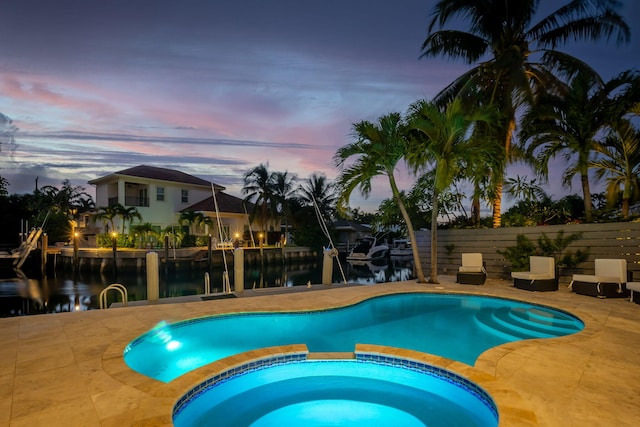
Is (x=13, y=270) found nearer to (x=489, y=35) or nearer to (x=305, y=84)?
(x=305, y=84)

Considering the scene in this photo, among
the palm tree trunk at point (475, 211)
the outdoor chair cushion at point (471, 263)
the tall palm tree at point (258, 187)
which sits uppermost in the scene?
the tall palm tree at point (258, 187)

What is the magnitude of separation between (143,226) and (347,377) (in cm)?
2391

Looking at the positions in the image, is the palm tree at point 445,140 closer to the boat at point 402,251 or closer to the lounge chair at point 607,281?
the lounge chair at point 607,281

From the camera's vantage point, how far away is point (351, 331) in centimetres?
610

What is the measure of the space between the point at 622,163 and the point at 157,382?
41.7 feet

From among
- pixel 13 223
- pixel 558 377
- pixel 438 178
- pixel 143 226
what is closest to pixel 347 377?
pixel 558 377

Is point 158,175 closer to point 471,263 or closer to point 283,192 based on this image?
point 283,192

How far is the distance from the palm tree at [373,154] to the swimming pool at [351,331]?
3289mm

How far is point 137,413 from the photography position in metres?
2.70

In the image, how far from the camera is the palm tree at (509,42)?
11070mm

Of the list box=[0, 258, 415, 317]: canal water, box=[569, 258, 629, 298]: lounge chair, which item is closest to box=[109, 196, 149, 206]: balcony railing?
box=[0, 258, 415, 317]: canal water

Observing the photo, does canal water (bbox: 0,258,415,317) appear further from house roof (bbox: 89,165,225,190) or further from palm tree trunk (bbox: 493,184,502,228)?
house roof (bbox: 89,165,225,190)

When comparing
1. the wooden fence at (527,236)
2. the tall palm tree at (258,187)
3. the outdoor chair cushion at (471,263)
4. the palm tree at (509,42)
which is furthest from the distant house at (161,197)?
the outdoor chair cushion at (471,263)

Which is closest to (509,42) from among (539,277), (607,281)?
(539,277)
